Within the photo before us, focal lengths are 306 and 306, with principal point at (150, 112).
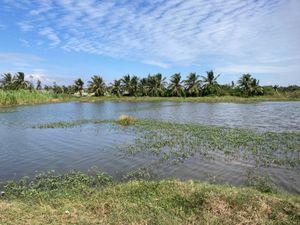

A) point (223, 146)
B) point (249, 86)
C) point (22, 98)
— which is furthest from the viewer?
point (249, 86)

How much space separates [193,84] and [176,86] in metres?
4.94

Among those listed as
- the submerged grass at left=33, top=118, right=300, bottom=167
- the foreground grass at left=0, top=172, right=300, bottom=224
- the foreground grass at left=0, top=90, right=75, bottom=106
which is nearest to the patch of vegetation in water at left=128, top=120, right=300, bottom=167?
the submerged grass at left=33, top=118, right=300, bottom=167

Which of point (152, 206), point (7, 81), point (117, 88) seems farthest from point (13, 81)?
point (152, 206)

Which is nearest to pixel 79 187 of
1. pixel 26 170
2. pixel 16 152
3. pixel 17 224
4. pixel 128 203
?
pixel 128 203

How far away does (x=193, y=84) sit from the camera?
276 feet

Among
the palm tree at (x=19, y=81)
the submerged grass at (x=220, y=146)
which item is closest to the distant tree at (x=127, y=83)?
the palm tree at (x=19, y=81)

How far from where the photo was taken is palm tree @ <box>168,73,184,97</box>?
8444 cm

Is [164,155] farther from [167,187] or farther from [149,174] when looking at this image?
[167,187]

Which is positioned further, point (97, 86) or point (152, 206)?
point (97, 86)

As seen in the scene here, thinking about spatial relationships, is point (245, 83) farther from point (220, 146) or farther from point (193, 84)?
point (220, 146)

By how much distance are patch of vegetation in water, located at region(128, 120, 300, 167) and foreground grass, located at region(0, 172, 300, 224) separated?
18.9 feet

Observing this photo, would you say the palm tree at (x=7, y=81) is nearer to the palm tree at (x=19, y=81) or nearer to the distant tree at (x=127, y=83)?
the palm tree at (x=19, y=81)

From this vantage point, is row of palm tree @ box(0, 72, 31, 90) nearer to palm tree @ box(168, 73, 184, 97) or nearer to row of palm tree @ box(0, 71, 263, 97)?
row of palm tree @ box(0, 71, 263, 97)

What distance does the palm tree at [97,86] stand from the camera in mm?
92625
